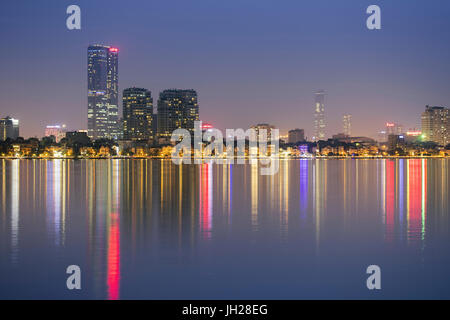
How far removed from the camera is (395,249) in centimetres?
2009

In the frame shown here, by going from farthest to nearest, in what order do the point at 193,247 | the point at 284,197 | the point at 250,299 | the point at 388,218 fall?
the point at 284,197, the point at 388,218, the point at 193,247, the point at 250,299

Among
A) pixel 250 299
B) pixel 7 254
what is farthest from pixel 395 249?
pixel 7 254

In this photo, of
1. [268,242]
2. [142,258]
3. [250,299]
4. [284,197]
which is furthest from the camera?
[284,197]

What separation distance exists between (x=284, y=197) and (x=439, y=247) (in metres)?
19.7

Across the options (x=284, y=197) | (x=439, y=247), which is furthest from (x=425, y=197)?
(x=439, y=247)

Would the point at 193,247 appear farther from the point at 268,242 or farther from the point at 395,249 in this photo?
the point at 395,249

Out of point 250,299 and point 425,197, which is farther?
point 425,197
